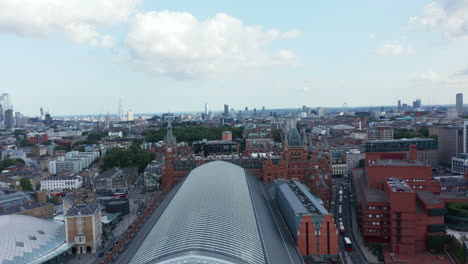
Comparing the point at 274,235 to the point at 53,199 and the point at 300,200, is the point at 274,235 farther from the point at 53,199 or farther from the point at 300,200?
the point at 53,199

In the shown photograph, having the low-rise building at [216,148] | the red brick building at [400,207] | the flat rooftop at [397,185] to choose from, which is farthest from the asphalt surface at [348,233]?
the low-rise building at [216,148]

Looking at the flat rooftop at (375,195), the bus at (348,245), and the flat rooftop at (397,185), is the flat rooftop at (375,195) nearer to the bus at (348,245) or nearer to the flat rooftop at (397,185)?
the flat rooftop at (397,185)

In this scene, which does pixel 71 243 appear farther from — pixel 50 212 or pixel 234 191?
pixel 234 191

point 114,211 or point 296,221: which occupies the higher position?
point 296,221

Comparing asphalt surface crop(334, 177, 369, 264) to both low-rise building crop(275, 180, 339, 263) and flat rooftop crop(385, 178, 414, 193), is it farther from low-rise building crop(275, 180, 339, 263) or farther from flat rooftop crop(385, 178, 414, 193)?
flat rooftop crop(385, 178, 414, 193)

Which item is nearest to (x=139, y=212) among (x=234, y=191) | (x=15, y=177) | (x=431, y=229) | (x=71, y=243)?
(x=71, y=243)

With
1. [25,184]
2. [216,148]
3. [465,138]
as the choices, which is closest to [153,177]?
[25,184]
